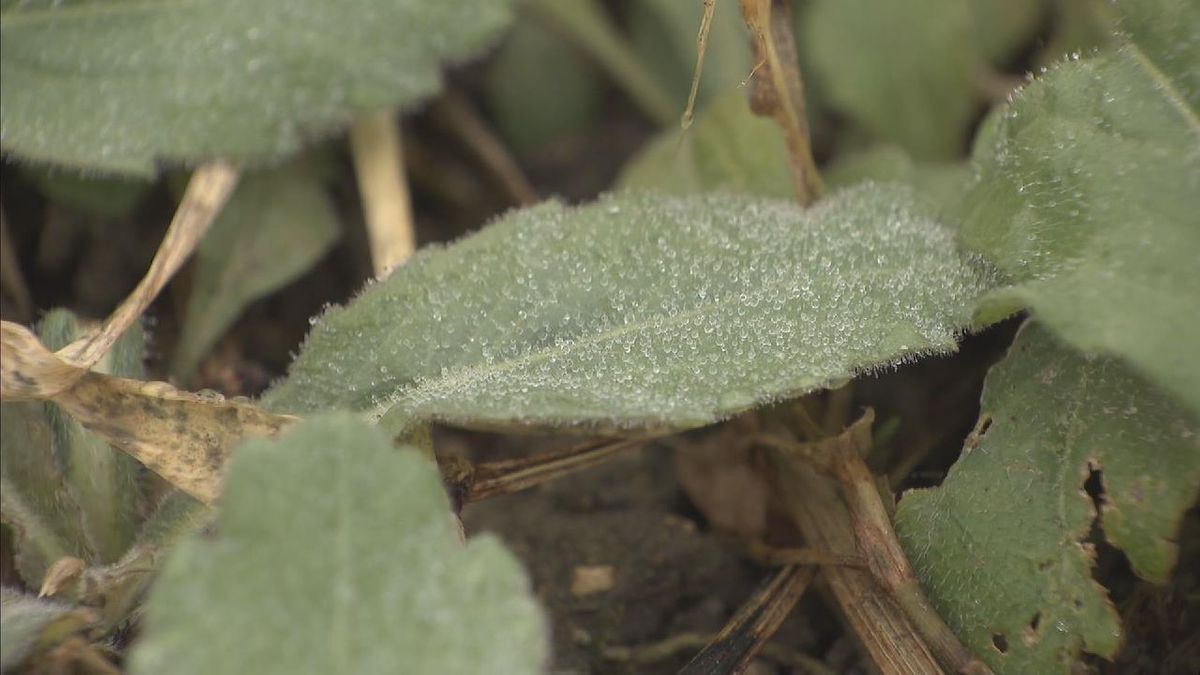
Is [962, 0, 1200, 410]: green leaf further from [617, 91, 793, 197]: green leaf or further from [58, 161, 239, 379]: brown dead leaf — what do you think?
[58, 161, 239, 379]: brown dead leaf

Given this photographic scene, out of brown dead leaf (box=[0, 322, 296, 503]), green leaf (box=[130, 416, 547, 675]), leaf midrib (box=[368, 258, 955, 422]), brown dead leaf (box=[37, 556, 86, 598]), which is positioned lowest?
green leaf (box=[130, 416, 547, 675])

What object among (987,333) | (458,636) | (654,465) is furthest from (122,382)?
(987,333)

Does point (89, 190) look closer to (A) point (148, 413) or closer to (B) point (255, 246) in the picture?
(B) point (255, 246)

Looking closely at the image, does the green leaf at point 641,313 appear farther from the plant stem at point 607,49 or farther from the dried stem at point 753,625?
the plant stem at point 607,49

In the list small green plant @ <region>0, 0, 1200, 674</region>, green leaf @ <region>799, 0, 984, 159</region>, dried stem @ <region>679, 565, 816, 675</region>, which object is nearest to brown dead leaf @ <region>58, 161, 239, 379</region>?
small green plant @ <region>0, 0, 1200, 674</region>

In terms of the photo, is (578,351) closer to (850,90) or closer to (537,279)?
(537,279)

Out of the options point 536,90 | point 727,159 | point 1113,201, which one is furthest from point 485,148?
point 1113,201

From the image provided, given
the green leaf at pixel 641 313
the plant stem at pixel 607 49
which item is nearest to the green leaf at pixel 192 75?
the green leaf at pixel 641 313
